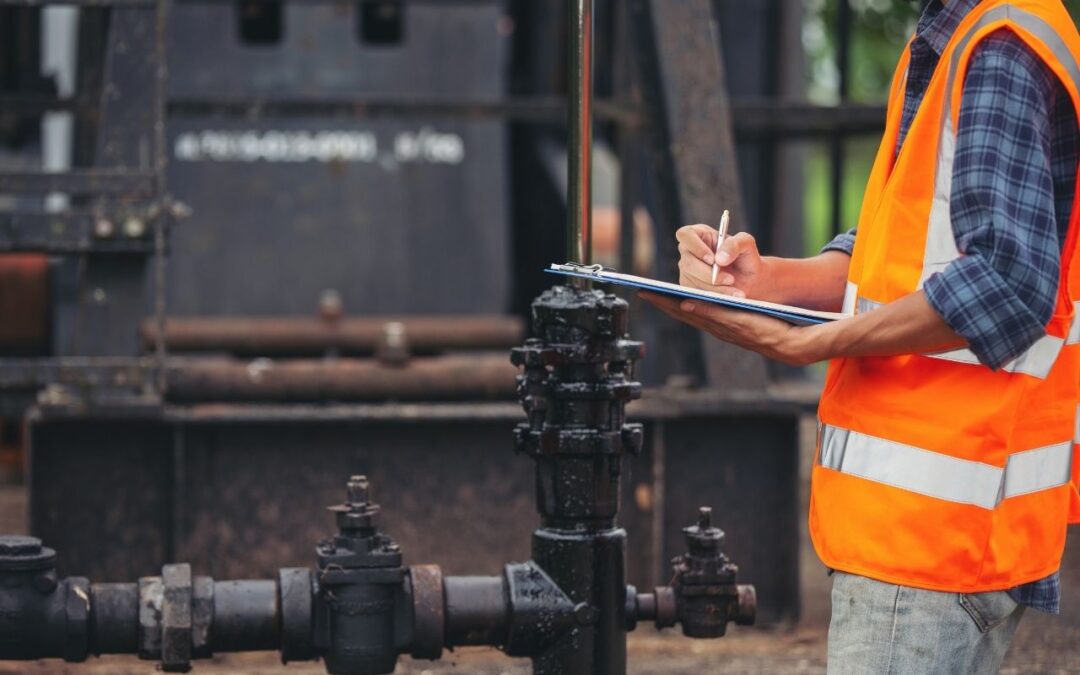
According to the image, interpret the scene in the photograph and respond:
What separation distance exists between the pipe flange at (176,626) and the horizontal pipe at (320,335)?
3.80m

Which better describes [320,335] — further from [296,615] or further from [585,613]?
[585,613]

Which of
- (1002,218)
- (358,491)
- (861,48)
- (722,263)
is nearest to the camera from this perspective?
(1002,218)

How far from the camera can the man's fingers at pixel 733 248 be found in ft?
7.99

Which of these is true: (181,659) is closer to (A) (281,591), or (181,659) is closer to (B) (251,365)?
(A) (281,591)

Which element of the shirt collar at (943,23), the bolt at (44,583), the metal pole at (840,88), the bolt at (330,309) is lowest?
the bolt at (44,583)

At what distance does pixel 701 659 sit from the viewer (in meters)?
4.62

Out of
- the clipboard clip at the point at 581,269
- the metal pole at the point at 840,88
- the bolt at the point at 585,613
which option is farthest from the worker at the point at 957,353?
the metal pole at the point at 840,88

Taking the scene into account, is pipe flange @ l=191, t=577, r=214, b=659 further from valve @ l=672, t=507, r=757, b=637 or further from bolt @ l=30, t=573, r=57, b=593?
valve @ l=672, t=507, r=757, b=637

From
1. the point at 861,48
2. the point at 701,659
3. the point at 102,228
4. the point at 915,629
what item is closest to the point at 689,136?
the point at 701,659

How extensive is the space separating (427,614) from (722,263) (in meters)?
1.09

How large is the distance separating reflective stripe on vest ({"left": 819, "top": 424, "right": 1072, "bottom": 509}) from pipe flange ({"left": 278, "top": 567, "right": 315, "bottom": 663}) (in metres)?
1.25

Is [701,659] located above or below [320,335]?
below

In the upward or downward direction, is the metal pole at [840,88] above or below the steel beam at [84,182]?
above

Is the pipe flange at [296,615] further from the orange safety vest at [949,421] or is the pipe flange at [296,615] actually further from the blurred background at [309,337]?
the blurred background at [309,337]
